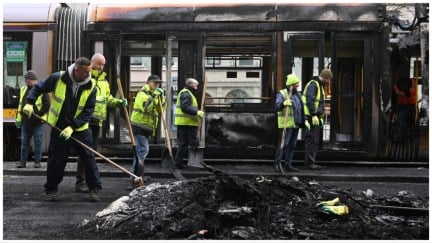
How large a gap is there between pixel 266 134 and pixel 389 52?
247 centimetres

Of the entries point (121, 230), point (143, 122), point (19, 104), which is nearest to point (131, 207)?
point (121, 230)

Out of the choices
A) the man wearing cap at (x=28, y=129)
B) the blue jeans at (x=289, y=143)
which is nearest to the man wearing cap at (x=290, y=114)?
the blue jeans at (x=289, y=143)

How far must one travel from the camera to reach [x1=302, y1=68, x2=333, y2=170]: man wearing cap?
1031 cm

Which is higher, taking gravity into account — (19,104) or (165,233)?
(19,104)

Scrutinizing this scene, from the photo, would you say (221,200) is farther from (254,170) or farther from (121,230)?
(254,170)

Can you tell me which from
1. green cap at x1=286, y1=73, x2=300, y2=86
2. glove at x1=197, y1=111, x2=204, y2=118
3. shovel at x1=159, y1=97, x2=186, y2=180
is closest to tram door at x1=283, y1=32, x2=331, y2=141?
green cap at x1=286, y1=73, x2=300, y2=86

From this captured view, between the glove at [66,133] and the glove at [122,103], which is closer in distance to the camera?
the glove at [66,133]

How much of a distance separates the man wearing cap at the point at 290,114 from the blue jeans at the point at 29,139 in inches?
151

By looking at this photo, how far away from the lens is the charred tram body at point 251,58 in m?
10.8

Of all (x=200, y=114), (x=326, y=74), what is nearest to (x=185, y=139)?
(x=200, y=114)

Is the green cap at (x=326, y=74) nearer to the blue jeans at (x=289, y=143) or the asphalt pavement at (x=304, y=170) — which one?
the blue jeans at (x=289, y=143)

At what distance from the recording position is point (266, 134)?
10961 millimetres

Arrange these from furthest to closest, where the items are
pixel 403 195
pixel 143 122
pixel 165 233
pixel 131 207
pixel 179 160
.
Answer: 1. pixel 179 160
2. pixel 143 122
3. pixel 403 195
4. pixel 131 207
5. pixel 165 233

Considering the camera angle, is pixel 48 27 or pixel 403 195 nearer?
pixel 403 195
